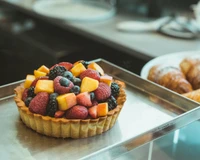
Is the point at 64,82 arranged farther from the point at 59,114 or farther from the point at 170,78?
the point at 170,78

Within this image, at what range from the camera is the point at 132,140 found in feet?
2.26

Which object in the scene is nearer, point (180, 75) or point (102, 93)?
point (102, 93)

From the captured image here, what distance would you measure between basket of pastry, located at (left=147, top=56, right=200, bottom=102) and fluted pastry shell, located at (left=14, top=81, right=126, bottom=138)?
300 mm

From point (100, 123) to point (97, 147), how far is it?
0.18 feet

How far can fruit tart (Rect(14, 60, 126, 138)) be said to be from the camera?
75 centimetres

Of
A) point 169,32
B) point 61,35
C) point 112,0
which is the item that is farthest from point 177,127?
point 112,0

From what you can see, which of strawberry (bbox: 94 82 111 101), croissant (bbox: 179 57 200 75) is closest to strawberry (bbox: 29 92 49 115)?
strawberry (bbox: 94 82 111 101)

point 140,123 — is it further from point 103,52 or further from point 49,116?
point 103,52

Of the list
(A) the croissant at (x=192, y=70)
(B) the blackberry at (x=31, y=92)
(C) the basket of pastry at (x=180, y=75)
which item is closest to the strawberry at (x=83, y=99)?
(B) the blackberry at (x=31, y=92)

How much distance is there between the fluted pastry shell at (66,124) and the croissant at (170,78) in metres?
0.30

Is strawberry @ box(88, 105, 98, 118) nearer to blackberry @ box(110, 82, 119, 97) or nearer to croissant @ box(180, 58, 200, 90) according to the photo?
blackberry @ box(110, 82, 119, 97)

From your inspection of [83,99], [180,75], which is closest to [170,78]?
[180,75]

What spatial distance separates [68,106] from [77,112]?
0.02 m

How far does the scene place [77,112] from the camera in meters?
0.74
